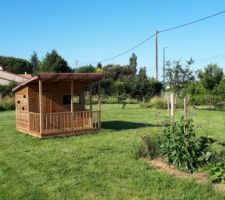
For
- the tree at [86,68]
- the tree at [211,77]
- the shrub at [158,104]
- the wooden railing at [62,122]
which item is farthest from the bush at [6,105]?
the tree at [86,68]

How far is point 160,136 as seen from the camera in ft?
29.9

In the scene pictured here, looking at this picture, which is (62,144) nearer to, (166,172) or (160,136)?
(160,136)

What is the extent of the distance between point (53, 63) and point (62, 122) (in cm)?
4115

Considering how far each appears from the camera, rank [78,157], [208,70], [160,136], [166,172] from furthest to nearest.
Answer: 1. [208,70]
2. [78,157]
3. [160,136]
4. [166,172]

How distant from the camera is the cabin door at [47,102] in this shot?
15.9 m

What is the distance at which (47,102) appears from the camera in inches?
628

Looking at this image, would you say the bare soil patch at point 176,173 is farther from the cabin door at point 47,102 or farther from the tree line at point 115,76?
the tree line at point 115,76

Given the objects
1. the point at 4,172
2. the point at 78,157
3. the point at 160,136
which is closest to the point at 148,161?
the point at 160,136

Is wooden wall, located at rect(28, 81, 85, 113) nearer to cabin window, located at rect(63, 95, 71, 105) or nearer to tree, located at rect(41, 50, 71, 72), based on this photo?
cabin window, located at rect(63, 95, 71, 105)

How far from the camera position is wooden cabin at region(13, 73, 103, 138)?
14469 mm

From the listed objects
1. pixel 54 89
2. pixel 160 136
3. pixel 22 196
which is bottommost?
pixel 22 196

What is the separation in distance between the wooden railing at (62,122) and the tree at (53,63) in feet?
130

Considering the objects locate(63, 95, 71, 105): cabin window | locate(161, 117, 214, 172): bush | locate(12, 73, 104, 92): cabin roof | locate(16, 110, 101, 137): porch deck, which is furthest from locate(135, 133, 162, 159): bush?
locate(63, 95, 71, 105): cabin window

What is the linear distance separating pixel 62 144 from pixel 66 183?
5.17 m
